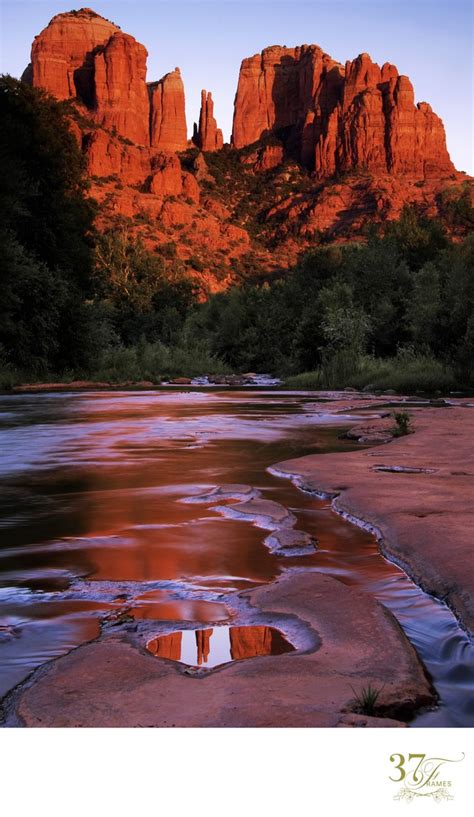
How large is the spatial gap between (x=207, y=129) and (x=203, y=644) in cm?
15137

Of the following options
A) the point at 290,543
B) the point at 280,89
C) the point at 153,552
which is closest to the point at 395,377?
the point at 290,543

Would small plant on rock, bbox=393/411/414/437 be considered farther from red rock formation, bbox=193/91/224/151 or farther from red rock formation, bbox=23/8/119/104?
red rock formation, bbox=193/91/224/151

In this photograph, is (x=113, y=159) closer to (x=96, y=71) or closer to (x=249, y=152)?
(x=96, y=71)

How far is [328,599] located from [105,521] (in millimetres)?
2687

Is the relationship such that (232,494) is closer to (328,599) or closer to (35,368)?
(328,599)

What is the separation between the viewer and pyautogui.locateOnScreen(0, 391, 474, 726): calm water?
3521mm

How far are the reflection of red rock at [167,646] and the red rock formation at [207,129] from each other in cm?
14906

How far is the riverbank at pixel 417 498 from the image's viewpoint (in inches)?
177

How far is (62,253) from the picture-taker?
34.2 meters
